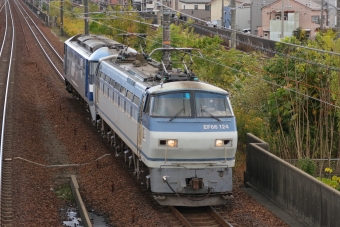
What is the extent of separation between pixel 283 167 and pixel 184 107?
94.4 inches

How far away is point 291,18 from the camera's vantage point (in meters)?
53.8

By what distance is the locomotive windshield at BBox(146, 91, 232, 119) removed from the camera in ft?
46.7

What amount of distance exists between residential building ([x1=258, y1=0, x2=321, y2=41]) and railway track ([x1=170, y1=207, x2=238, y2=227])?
36.5 meters

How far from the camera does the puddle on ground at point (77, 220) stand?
1380cm

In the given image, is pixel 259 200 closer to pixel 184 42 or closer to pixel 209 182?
pixel 209 182

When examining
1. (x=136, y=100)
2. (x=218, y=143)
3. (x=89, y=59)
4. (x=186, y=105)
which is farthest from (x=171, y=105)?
(x=89, y=59)

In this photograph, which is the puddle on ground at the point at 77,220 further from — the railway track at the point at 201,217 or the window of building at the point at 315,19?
the window of building at the point at 315,19

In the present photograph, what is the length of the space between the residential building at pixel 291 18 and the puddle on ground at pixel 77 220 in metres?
37.1

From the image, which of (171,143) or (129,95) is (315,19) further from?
(171,143)

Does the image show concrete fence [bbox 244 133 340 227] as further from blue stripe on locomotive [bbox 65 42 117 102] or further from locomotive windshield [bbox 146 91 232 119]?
blue stripe on locomotive [bbox 65 42 117 102]

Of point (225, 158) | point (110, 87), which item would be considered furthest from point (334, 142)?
point (110, 87)

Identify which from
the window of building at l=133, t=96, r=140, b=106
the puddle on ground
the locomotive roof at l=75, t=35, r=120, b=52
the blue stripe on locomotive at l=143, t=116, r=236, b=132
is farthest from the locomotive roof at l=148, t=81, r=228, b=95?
the locomotive roof at l=75, t=35, r=120, b=52

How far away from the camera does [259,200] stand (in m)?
15.4

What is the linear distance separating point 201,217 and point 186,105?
225cm
